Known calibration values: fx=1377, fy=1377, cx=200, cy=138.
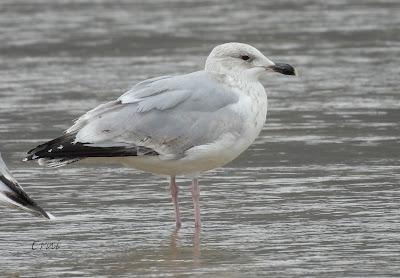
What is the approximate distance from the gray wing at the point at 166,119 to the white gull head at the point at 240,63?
0.24 meters

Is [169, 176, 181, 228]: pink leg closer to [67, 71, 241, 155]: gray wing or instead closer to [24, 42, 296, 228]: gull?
[24, 42, 296, 228]: gull

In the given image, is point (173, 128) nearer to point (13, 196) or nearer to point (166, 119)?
point (166, 119)

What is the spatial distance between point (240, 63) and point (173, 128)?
0.78m

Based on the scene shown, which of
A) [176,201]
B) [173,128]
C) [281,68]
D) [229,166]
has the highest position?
[281,68]

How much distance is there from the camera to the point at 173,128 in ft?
32.3

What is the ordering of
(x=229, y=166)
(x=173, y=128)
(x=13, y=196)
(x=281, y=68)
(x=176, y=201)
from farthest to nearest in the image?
(x=229, y=166) → (x=281, y=68) → (x=176, y=201) → (x=173, y=128) → (x=13, y=196)

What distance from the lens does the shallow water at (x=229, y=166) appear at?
8.92m

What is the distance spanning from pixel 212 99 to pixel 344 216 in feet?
4.20

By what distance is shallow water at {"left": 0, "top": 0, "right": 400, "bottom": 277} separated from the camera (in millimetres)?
8922

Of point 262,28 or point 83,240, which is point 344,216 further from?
point 262,28

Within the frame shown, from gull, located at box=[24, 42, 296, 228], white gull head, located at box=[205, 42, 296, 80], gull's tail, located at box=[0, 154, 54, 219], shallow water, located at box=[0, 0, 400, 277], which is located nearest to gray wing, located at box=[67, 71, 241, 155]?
gull, located at box=[24, 42, 296, 228]

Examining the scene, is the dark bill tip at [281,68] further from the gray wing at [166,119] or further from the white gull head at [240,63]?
the gray wing at [166,119]

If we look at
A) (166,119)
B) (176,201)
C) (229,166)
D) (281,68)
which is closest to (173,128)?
(166,119)

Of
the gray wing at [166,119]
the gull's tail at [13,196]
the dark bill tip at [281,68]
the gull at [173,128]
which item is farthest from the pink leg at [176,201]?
the gull's tail at [13,196]
